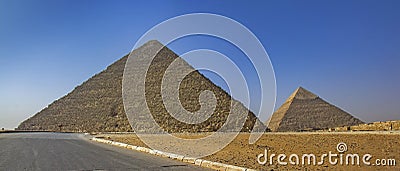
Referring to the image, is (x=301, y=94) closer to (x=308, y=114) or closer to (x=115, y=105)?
(x=308, y=114)

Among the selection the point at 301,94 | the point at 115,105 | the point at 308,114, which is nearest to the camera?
the point at 115,105

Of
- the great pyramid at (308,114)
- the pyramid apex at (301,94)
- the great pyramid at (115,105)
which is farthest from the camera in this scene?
the pyramid apex at (301,94)

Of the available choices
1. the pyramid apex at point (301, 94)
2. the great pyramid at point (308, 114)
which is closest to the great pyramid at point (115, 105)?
the great pyramid at point (308, 114)

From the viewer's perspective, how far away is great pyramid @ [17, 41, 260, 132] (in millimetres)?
79125

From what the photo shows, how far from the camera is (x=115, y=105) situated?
302 ft

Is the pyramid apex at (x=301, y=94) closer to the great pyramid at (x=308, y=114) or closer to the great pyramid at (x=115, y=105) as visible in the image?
the great pyramid at (x=308, y=114)

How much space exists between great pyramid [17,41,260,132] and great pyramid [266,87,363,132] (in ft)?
39.5

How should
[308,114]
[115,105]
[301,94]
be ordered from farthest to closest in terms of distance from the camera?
1. [301,94]
2. [308,114]
3. [115,105]

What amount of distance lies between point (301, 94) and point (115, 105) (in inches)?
1628

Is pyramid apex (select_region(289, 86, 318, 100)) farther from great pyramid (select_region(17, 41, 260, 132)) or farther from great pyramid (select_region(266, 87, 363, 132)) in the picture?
great pyramid (select_region(17, 41, 260, 132))

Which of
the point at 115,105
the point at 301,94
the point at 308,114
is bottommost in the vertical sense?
the point at 115,105

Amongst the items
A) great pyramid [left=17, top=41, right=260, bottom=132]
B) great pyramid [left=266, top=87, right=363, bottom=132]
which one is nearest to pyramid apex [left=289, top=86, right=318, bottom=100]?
great pyramid [left=266, top=87, right=363, bottom=132]

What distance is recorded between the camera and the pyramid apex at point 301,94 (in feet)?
326

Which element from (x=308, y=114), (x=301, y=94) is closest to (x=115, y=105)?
(x=301, y=94)
